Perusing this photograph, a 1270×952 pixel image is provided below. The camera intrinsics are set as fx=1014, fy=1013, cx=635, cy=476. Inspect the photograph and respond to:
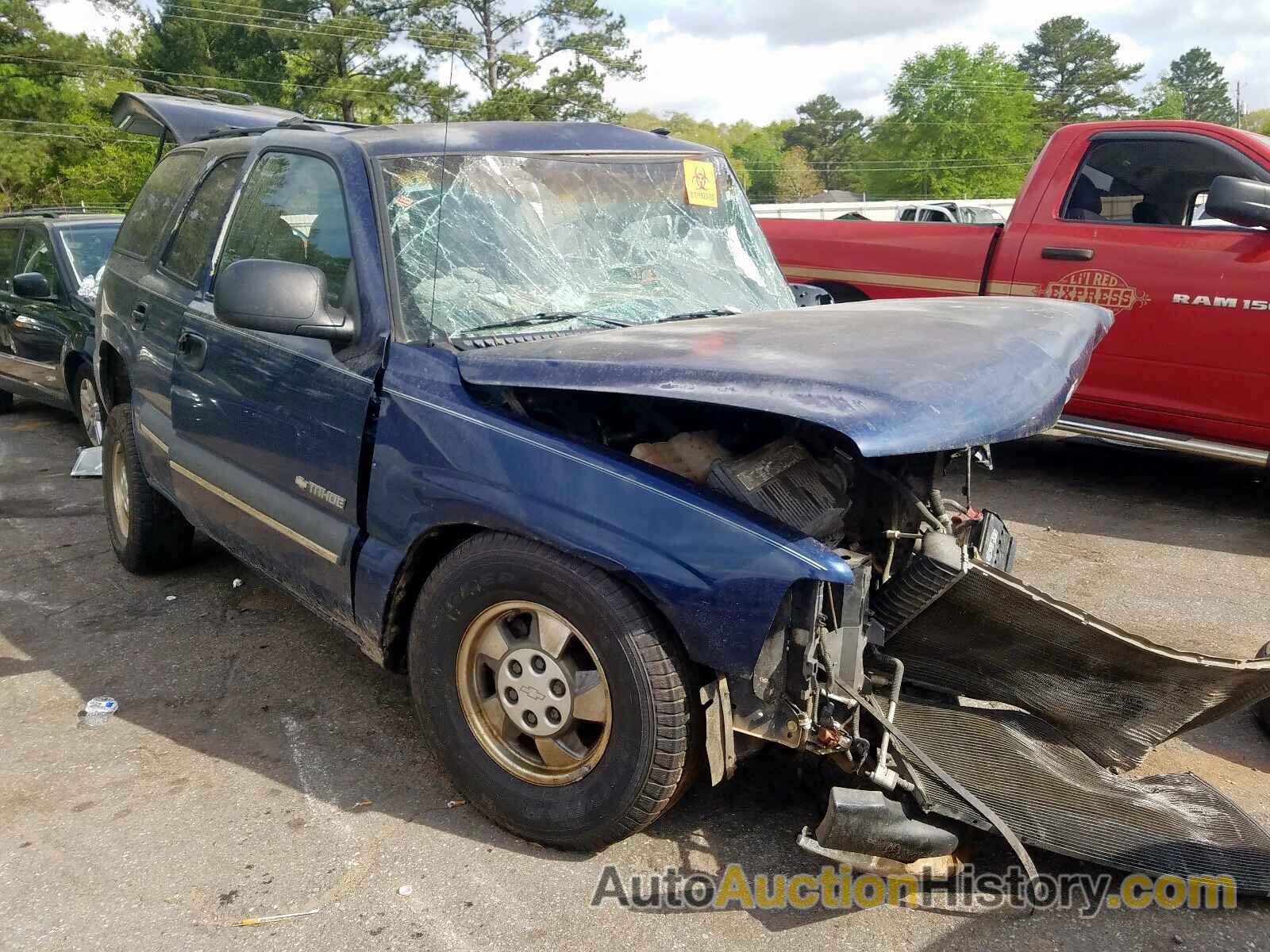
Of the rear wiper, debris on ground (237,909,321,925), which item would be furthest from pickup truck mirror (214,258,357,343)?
debris on ground (237,909,321,925)

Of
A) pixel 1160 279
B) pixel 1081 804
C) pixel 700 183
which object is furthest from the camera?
pixel 1160 279

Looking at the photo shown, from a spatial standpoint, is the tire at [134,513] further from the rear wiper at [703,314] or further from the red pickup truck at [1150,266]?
the red pickup truck at [1150,266]

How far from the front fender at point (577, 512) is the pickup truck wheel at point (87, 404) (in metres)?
5.03

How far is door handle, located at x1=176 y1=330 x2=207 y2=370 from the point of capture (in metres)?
3.74

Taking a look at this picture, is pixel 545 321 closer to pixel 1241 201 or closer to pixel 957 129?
pixel 1241 201

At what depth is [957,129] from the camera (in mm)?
66562

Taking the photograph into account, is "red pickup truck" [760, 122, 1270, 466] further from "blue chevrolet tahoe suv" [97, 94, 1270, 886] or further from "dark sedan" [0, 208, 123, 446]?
"dark sedan" [0, 208, 123, 446]

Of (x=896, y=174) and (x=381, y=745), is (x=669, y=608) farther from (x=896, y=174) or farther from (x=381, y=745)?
(x=896, y=174)

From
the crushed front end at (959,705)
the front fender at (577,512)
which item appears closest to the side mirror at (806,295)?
the crushed front end at (959,705)

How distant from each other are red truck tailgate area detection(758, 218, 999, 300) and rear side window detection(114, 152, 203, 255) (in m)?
3.62

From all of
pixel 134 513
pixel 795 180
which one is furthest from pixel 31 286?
pixel 795 180

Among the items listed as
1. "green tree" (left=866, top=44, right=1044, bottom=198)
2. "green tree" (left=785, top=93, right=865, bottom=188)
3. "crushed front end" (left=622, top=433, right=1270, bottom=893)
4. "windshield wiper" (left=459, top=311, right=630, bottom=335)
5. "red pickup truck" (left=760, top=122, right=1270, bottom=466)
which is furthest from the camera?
"green tree" (left=785, top=93, right=865, bottom=188)

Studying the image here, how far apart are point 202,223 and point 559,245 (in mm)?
1716

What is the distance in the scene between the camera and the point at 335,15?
3459cm
